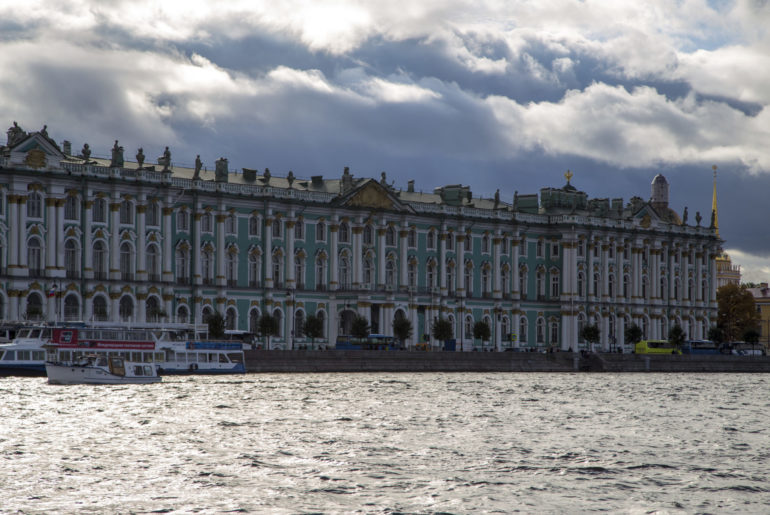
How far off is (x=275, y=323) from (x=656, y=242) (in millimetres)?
46447

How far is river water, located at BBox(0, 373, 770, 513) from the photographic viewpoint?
1241 inches

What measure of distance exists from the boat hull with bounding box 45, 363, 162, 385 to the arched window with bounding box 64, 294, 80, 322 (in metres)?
19.4

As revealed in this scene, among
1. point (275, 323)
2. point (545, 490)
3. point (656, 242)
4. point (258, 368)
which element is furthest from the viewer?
point (656, 242)

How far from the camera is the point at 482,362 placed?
93.9 m

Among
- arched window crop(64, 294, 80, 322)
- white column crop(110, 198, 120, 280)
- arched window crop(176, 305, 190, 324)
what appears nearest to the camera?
arched window crop(64, 294, 80, 322)

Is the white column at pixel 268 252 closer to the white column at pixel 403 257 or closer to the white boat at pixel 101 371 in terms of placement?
the white column at pixel 403 257

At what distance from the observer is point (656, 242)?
128m

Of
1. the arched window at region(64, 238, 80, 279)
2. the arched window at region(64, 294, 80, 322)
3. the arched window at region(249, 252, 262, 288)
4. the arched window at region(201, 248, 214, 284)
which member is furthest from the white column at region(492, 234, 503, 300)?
the arched window at region(64, 294, 80, 322)

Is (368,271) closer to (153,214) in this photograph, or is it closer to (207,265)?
(207,265)

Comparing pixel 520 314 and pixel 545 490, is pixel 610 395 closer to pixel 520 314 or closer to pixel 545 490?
pixel 545 490

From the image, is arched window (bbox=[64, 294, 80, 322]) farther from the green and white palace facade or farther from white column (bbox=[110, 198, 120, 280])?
white column (bbox=[110, 198, 120, 280])

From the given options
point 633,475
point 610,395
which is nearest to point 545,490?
point 633,475

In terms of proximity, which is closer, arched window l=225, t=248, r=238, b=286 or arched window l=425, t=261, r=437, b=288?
arched window l=225, t=248, r=238, b=286

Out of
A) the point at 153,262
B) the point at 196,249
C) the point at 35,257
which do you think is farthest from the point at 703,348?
the point at 35,257
